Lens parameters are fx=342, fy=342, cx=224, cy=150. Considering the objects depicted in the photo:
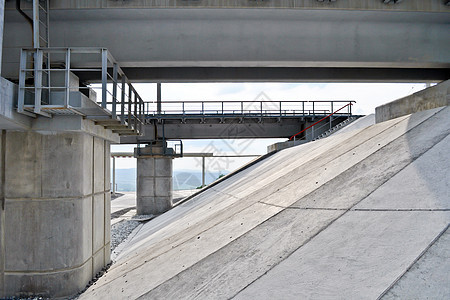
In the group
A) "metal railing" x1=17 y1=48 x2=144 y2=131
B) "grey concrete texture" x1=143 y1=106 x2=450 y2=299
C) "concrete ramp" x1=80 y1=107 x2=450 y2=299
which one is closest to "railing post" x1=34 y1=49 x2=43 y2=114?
"metal railing" x1=17 y1=48 x2=144 y2=131

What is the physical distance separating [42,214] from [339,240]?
6476 mm

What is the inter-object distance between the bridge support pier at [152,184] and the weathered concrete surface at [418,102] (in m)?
17.6

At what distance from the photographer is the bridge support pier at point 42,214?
7.62 metres

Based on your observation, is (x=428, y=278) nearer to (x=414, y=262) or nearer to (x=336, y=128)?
(x=414, y=262)

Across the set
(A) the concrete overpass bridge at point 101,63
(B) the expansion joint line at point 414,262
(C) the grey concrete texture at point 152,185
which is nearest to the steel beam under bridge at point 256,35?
(A) the concrete overpass bridge at point 101,63

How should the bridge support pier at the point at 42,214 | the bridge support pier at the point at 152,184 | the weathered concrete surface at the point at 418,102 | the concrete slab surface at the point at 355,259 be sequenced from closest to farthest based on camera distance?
the concrete slab surface at the point at 355,259, the bridge support pier at the point at 42,214, the weathered concrete surface at the point at 418,102, the bridge support pier at the point at 152,184

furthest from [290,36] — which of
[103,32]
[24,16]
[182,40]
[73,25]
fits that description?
[24,16]

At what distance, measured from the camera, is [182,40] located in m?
9.97

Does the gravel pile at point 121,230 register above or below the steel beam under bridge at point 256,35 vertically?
below

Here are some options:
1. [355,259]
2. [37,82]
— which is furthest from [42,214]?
[355,259]

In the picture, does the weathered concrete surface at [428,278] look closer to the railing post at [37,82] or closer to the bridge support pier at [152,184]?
the railing post at [37,82]

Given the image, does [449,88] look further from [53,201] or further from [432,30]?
[53,201]

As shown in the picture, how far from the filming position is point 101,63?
989 cm

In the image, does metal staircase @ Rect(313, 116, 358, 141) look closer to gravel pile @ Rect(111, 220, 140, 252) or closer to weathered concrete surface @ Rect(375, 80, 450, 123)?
weathered concrete surface @ Rect(375, 80, 450, 123)
